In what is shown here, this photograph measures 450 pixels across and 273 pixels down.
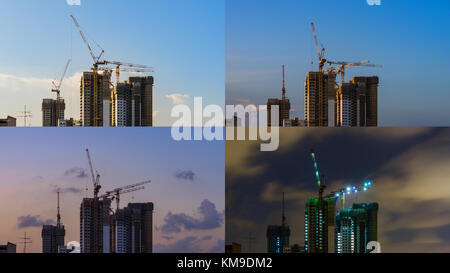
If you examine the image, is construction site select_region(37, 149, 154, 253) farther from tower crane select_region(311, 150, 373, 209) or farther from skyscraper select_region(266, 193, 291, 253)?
tower crane select_region(311, 150, 373, 209)

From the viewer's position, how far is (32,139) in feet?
34.2

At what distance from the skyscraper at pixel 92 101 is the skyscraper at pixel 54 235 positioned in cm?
165

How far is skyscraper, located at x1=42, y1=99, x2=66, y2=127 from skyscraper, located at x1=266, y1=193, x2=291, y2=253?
14.6 feet

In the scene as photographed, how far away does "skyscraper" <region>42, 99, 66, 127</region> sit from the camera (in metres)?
10.6

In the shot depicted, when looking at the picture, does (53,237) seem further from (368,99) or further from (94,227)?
(368,99)

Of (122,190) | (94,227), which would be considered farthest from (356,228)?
(94,227)

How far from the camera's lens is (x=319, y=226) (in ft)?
36.2

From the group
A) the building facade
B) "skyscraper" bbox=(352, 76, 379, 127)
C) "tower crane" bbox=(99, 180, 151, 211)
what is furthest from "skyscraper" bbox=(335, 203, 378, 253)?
the building facade

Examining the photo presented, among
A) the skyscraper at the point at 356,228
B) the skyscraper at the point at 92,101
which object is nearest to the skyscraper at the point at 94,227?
the skyscraper at the point at 92,101

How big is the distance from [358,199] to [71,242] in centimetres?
556

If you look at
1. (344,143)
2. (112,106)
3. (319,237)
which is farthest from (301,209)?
(112,106)

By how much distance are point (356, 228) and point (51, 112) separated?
6.11 meters

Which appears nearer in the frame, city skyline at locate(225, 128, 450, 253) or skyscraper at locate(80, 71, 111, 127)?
city skyline at locate(225, 128, 450, 253)

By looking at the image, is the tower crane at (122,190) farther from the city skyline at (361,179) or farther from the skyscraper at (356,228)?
the skyscraper at (356,228)
